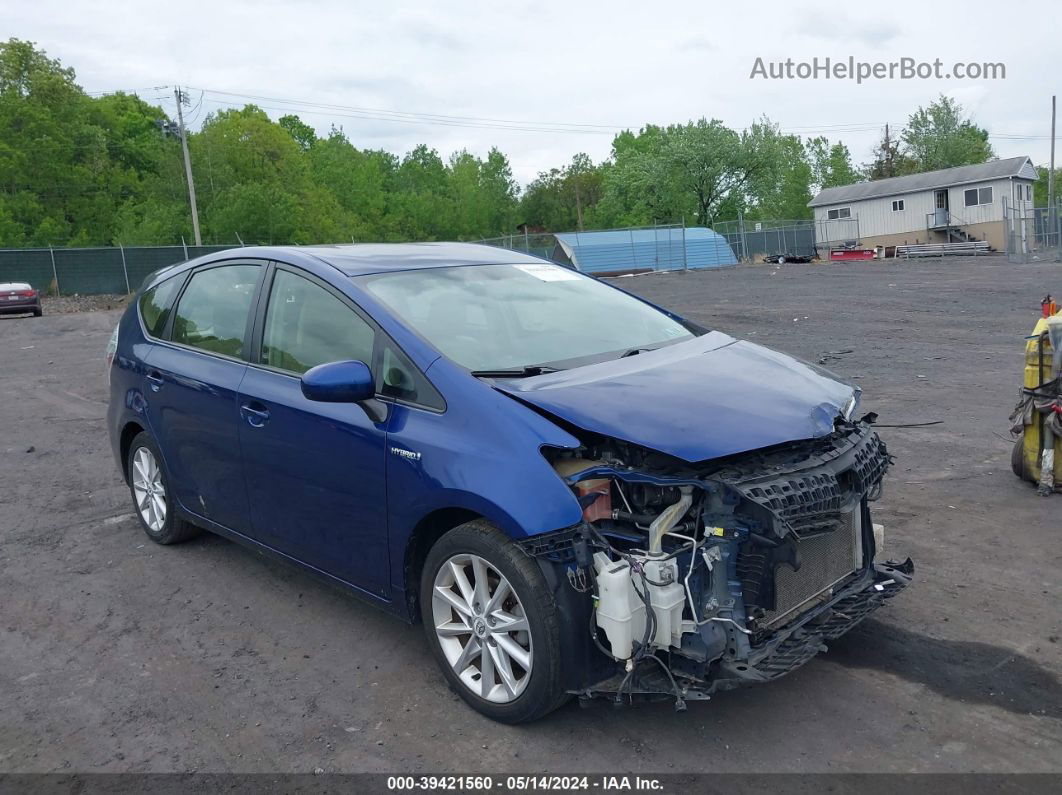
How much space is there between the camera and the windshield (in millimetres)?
3965

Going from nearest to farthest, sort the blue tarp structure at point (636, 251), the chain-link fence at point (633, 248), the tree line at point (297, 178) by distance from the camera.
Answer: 1. the chain-link fence at point (633, 248)
2. the blue tarp structure at point (636, 251)
3. the tree line at point (297, 178)

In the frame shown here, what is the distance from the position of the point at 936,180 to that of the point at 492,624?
5448 cm

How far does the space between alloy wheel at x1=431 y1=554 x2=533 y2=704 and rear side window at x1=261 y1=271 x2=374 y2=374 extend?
1027 mm

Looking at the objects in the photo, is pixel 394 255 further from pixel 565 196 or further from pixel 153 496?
pixel 565 196

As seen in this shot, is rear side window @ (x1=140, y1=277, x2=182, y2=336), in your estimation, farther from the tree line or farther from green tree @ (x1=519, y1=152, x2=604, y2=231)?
green tree @ (x1=519, y1=152, x2=604, y2=231)

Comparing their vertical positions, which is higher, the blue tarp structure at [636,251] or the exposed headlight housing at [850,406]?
the blue tarp structure at [636,251]

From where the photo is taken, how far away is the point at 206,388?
4750mm

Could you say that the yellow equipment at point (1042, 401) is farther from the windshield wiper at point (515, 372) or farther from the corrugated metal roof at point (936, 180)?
the corrugated metal roof at point (936, 180)

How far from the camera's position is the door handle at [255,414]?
14.1 ft

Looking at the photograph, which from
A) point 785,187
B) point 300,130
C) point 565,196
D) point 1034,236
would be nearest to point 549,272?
point 1034,236

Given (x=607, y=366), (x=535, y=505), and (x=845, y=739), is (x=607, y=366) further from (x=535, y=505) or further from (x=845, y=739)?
(x=845, y=739)

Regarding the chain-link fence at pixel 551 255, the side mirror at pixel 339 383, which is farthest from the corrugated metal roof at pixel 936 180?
the side mirror at pixel 339 383

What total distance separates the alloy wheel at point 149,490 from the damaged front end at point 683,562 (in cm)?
325

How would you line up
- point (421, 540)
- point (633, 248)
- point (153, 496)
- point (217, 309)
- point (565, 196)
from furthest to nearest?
point (565, 196) → point (633, 248) → point (153, 496) → point (217, 309) → point (421, 540)
